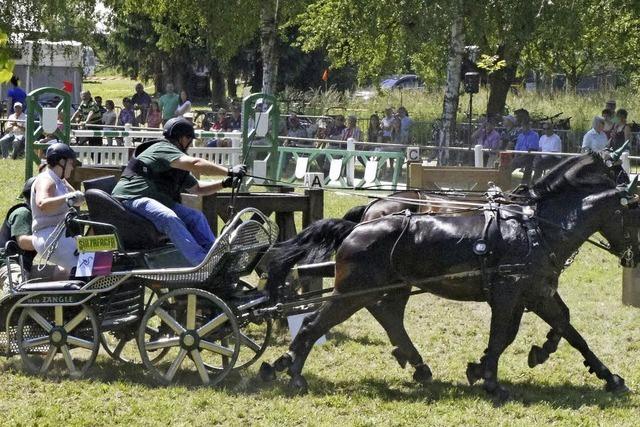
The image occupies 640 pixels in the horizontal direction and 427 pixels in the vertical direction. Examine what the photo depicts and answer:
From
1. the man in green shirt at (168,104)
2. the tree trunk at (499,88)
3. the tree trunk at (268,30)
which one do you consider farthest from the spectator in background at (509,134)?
the man in green shirt at (168,104)

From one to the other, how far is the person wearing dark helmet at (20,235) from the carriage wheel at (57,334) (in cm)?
75

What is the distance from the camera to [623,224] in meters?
8.02

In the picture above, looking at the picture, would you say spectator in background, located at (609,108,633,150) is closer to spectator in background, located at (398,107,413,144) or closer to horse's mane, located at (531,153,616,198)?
spectator in background, located at (398,107,413,144)

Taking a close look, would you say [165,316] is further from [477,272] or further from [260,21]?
[260,21]

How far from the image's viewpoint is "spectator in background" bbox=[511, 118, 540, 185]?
53.9ft

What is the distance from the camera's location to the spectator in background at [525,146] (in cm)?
1644

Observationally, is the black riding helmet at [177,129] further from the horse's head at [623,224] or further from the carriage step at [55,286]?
the horse's head at [623,224]

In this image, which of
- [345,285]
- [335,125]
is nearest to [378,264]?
[345,285]

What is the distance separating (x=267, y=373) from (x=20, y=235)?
8.40ft

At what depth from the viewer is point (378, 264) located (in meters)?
8.14

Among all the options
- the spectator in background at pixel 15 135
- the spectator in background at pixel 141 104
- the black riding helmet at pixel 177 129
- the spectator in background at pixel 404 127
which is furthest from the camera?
the spectator in background at pixel 141 104

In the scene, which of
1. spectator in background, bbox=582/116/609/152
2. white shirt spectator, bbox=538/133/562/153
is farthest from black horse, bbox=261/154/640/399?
white shirt spectator, bbox=538/133/562/153

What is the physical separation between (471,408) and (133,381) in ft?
8.03

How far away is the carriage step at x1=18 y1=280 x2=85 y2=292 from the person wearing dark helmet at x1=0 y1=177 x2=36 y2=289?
2.36 ft
